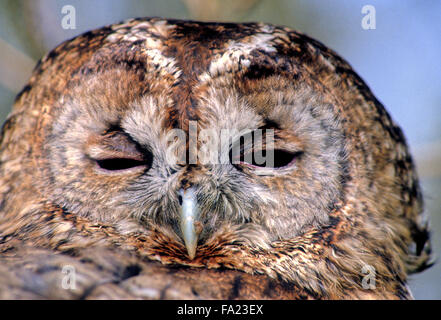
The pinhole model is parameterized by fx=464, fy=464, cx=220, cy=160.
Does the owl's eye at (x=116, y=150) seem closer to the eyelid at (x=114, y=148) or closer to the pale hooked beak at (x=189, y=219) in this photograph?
the eyelid at (x=114, y=148)

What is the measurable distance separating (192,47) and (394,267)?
144 cm

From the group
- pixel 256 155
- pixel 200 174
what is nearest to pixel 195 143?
pixel 200 174

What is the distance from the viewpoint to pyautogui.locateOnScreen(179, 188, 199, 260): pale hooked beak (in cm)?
183

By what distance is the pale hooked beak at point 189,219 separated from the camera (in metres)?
1.83

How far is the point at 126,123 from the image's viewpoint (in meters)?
1.92

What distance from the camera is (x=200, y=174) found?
1878mm

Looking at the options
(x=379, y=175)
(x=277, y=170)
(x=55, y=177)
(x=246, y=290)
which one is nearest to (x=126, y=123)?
(x=55, y=177)

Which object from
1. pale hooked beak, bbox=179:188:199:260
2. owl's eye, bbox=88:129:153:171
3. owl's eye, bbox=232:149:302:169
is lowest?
pale hooked beak, bbox=179:188:199:260

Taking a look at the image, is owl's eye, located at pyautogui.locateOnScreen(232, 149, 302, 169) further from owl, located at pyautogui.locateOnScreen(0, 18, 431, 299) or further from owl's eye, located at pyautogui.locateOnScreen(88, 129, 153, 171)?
owl's eye, located at pyautogui.locateOnScreen(88, 129, 153, 171)

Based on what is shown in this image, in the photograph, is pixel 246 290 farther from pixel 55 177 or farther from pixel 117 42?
pixel 117 42

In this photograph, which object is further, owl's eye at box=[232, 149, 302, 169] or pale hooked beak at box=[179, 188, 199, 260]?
owl's eye at box=[232, 149, 302, 169]

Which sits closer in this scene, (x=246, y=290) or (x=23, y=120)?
(x=246, y=290)

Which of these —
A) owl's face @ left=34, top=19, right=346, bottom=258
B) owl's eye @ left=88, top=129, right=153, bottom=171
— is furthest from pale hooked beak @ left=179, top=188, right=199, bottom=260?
owl's eye @ left=88, top=129, right=153, bottom=171
